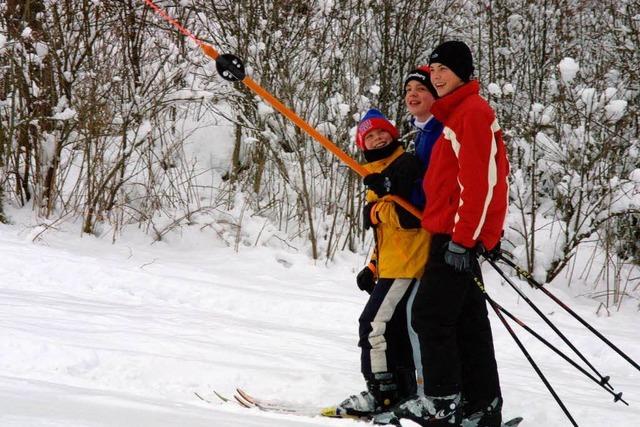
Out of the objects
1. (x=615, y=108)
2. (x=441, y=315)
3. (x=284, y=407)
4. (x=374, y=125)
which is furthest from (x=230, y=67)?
(x=615, y=108)

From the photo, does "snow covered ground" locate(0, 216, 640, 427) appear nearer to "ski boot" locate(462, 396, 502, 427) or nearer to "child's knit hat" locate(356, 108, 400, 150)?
"ski boot" locate(462, 396, 502, 427)

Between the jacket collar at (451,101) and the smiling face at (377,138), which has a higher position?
the jacket collar at (451,101)

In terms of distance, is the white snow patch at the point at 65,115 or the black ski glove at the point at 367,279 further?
the white snow patch at the point at 65,115

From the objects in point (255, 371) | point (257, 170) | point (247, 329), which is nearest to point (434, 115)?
point (255, 371)

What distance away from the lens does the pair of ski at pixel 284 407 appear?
3.44 meters

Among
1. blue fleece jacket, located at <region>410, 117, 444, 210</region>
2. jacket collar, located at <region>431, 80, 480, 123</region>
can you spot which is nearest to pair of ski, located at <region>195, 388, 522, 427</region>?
blue fleece jacket, located at <region>410, 117, 444, 210</region>

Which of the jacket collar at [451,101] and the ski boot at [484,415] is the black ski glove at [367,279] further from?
the jacket collar at [451,101]

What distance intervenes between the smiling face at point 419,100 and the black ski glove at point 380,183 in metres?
0.40

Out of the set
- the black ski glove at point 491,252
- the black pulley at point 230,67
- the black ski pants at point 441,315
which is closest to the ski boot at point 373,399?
the black ski pants at point 441,315

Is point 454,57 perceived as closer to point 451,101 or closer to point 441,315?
point 451,101

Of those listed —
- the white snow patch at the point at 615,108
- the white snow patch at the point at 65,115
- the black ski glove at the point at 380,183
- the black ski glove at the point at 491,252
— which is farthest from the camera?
the white snow patch at the point at 65,115

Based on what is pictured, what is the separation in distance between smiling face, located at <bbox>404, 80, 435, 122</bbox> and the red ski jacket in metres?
0.31

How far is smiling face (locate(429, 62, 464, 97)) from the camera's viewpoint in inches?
127

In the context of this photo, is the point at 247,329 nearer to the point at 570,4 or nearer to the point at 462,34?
the point at 462,34
